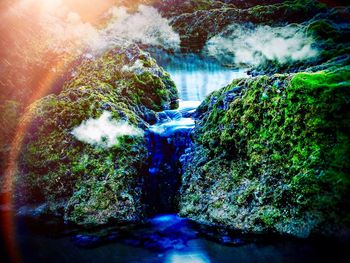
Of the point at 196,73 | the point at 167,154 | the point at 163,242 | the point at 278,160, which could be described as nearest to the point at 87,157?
the point at 167,154

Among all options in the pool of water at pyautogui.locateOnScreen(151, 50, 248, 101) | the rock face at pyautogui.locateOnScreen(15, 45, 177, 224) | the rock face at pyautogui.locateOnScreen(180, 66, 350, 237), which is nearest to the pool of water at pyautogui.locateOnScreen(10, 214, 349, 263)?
the rock face at pyautogui.locateOnScreen(180, 66, 350, 237)

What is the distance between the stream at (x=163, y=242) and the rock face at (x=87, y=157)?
48 cm

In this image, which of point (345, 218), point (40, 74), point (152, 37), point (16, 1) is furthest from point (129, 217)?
point (152, 37)

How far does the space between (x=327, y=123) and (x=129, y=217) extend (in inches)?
219

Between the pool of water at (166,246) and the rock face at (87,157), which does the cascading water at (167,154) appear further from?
the pool of water at (166,246)

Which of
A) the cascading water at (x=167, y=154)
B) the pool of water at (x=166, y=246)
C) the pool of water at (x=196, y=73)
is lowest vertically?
the pool of water at (x=166, y=246)

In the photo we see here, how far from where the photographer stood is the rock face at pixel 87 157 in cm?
829

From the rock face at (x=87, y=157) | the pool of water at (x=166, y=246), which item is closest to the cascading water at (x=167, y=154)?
the rock face at (x=87, y=157)

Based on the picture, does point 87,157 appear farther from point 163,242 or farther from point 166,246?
point 166,246

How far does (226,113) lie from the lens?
30.4 ft

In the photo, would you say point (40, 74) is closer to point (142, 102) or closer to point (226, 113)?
point (142, 102)

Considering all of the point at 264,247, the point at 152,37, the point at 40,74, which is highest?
the point at 152,37

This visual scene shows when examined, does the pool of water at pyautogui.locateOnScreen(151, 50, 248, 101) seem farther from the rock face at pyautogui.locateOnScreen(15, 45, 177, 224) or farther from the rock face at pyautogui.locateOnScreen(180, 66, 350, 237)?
the rock face at pyautogui.locateOnScreen(180, 66, 350, 237)

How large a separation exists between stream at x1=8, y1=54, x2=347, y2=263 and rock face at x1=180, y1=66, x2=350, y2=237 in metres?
0.34
